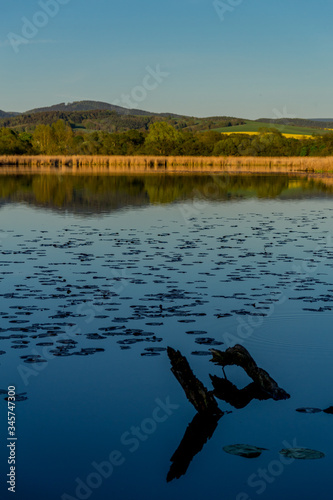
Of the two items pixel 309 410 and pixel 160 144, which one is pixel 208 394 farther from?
pixel 160 144

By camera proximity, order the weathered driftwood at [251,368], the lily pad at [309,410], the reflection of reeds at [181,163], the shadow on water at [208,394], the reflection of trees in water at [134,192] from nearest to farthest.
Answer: the shadow on water at [208,394]
the lily pad at [309,410]
the weathered driftwood at [251,368]
the reflection of trees in water at [134,192]
the reflection of reeds at [181,163]

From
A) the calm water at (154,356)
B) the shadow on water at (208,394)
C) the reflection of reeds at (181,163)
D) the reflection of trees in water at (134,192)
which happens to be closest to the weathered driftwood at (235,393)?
the shadow on water at (208,394)

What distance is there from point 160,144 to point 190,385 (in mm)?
121451

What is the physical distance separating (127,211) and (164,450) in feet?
80.0

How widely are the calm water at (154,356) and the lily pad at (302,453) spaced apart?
0.07 m

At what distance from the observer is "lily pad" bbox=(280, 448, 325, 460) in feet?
21.2

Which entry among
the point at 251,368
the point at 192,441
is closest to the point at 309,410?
the point at 251,368

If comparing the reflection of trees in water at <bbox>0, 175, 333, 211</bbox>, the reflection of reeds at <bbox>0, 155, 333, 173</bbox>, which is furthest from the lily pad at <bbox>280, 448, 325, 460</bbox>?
the reflection of reeds at <bbox>0, 155, 333, 173</bbox>

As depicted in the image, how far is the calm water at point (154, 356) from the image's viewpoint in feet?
20.4

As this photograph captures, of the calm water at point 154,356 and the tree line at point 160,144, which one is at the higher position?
the tree line at point 160,144

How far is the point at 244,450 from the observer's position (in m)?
6.62

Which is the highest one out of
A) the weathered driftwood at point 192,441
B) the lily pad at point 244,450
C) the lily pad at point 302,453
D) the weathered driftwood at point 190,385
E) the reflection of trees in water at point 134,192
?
the weathered driftwood at point 190,385

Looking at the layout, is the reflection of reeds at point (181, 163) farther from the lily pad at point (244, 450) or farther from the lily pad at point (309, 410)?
the lily pad at point (244, 450)

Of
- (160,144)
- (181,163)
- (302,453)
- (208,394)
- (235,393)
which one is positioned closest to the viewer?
(302,453)
